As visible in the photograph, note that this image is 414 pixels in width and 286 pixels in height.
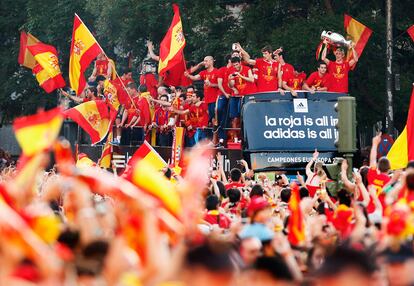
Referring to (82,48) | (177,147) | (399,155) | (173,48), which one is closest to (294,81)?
(177,147)

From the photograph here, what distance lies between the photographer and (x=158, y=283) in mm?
7480

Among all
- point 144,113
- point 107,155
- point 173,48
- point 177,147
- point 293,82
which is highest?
point 173,48

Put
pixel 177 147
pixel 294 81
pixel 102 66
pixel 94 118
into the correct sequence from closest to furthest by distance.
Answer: pixel 294 81 < pixel 177 147 < pixel 94 118 < pixel 102 66

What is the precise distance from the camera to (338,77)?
26078 mm

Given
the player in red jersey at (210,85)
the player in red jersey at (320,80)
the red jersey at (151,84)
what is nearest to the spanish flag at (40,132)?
the player in red jersey at (320,80)

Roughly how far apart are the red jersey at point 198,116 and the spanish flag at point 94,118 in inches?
148

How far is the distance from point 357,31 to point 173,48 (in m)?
3.91

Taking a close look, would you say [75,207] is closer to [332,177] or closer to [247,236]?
[247,236]

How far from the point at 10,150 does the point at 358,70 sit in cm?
2900

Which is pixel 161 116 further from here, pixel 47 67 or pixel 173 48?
pixel 47 67

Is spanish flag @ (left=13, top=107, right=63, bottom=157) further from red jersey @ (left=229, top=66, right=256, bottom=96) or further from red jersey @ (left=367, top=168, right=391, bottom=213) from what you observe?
red jersey @ (left=229, top=66, right=256, bottom=96)

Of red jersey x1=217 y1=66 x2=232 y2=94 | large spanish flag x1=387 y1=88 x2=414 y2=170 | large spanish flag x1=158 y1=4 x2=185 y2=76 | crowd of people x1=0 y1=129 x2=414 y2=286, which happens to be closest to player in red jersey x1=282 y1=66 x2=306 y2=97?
red jersey x1=217 y1=66 x2=232 y2=94

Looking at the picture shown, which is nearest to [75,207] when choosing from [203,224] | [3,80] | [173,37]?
[203,224]

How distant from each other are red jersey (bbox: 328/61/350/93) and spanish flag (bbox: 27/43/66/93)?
1070cm
